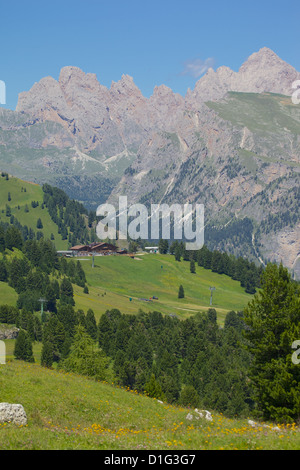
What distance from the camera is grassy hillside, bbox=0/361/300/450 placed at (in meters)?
26.0

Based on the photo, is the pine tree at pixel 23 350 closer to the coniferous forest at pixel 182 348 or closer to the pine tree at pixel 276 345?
the coniferous forest at pixel 182 348

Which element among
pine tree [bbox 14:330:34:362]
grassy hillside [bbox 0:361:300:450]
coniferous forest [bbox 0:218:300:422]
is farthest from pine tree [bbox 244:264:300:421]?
pine tree [bbox 14:330:34:362]

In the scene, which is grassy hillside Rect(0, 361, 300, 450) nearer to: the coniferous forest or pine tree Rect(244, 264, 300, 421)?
pine tree Rect(244, 264, 300, 421)

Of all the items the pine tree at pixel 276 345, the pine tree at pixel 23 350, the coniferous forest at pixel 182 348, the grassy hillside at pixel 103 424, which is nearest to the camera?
the grassy hillside at pixel 103 424

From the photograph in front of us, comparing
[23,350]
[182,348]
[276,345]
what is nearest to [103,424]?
[276,345]

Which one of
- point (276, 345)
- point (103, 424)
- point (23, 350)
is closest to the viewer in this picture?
point (103, 424)

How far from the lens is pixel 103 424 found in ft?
117

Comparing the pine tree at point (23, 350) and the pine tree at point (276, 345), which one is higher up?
the pine tree at point (276, 345)

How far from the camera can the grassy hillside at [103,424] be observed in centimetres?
2597

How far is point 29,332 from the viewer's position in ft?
405

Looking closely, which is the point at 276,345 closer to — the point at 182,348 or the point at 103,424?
the point at 103,424

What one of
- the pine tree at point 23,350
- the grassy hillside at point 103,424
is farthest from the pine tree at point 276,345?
the pine tree at point 23,350
